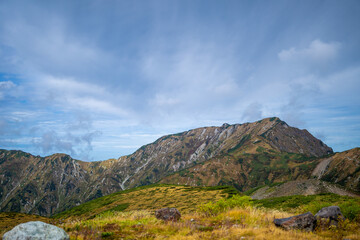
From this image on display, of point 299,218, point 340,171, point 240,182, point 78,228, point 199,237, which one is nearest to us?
point 199,237

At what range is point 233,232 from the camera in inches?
407

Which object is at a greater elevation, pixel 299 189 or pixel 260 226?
pixel 260 226

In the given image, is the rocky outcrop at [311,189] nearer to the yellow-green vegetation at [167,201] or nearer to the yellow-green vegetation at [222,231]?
the yellow-green vegetation at [167,201]

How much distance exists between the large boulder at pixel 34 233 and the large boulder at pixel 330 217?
1456 cm

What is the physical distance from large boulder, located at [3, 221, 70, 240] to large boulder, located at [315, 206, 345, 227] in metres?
14.6

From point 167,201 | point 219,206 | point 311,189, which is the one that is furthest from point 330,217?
point 311,189

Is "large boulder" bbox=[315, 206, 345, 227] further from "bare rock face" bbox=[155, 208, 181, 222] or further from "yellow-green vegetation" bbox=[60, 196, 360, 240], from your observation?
"bare rock face" bbox=[155, 208, 181, 222]

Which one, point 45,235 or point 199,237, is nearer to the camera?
point 45,235

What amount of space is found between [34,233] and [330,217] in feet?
54.3

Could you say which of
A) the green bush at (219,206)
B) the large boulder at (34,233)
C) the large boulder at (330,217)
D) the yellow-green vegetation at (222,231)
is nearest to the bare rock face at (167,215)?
the yellow-green vegetation at (222,231)

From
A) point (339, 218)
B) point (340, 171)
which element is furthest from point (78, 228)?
point (340, 171)

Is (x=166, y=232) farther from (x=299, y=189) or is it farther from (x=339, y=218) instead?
(x=299, y=189)

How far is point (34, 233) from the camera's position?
7.89 metres

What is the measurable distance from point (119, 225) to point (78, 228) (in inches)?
103
